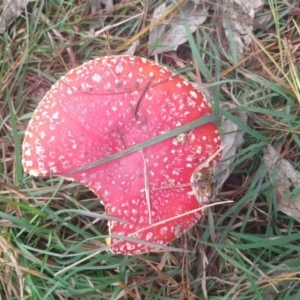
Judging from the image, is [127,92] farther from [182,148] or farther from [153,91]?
[182,148]

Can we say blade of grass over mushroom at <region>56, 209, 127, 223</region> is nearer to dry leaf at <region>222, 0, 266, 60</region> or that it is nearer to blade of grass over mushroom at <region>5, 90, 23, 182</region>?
blade of grass over mushroom at <region>5, 90, 23, 182</region>

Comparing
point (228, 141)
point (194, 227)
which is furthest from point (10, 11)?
point (194, 227)

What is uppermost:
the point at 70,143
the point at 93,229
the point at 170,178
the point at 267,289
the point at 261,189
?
the point at 70,143

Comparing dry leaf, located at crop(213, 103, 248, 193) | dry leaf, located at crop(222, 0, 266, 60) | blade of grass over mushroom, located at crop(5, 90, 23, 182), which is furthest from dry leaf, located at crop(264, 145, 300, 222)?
blade of grass over mushroom, located at crop(5, 90, 23, 182)

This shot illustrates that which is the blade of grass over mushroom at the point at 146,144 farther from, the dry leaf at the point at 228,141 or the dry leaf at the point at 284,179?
the dry leaf at the point at 284,179

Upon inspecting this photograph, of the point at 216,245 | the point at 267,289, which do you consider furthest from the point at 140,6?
the point at 267,289
